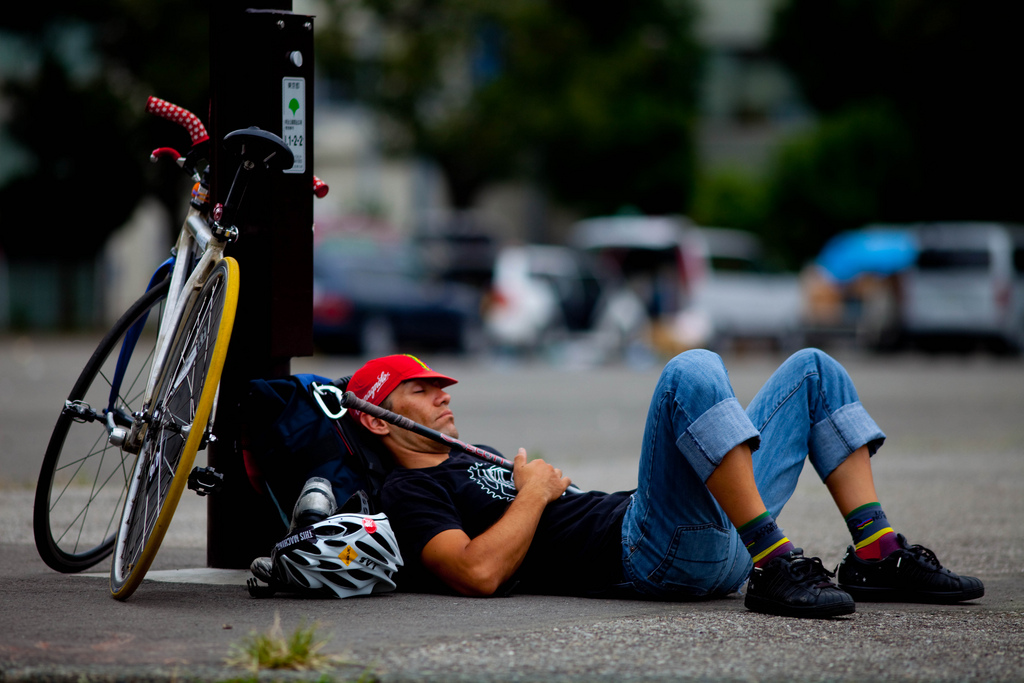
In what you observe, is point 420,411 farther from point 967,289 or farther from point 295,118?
point 967,289

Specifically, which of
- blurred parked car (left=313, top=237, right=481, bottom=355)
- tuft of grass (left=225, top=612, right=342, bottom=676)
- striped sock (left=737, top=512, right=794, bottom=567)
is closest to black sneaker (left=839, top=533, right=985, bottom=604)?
striped sock (left=737, top=512, right=794, bottom=567)

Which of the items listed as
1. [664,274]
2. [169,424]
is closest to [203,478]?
[169,424]

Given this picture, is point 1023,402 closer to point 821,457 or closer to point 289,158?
point 821,457

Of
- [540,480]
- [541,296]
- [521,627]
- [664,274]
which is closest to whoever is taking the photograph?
[521,627]

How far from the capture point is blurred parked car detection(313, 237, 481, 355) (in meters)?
18.9

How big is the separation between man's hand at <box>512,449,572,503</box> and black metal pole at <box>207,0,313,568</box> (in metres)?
0.98

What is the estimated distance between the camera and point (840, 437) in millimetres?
4055

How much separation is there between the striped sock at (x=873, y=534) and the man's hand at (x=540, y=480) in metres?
0.92

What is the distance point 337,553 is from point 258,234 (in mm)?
1236

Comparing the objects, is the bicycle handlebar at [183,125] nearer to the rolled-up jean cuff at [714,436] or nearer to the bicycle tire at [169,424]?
the bicycle tire at [169,424]

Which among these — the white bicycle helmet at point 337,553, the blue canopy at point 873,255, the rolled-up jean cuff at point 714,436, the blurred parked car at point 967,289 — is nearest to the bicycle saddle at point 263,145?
the white bicycle helmet at point 337,553

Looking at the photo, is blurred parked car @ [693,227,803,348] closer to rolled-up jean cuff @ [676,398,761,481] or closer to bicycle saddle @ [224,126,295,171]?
bicycle saddle @ [224,126,295,171]

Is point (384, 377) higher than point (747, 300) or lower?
lower

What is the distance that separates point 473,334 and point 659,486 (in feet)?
56.8
